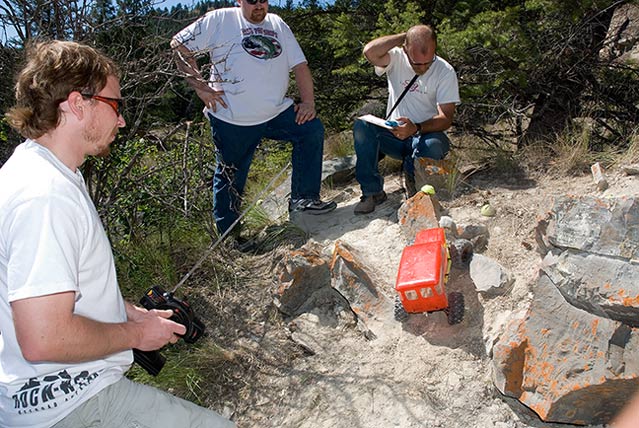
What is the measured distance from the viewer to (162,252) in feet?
13.6

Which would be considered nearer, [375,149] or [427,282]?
[427,282]

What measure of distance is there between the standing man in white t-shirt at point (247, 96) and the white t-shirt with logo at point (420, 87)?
29.4 inches

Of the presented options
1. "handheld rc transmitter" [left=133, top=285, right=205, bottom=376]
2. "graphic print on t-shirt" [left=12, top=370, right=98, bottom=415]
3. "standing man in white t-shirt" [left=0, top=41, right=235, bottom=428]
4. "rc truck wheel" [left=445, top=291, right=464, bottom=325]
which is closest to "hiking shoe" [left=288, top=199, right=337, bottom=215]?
"rc truck wheel" [left=445, top=291, right=464, bottom=325]

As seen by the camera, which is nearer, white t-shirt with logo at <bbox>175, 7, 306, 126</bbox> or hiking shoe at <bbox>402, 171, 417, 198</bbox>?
white t-shirt with logo at <bbox>175, 7, 306, 126</bbox>

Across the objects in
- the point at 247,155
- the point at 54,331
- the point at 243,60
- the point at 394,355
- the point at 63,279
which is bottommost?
the point at 394,355

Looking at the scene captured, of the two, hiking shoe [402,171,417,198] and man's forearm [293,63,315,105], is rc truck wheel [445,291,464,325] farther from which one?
man's forearm [293,63,315,105]

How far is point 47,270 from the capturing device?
154 centimetres

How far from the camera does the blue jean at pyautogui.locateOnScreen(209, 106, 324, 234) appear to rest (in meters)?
4.34

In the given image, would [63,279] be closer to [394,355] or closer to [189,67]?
[394,355]

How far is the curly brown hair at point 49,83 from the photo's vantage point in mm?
1775

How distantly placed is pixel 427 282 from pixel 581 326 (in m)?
0.74

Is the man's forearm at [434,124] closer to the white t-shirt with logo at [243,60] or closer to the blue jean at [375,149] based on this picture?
the blue jean at [375,149]

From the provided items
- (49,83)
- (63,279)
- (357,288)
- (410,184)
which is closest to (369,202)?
(410,184)

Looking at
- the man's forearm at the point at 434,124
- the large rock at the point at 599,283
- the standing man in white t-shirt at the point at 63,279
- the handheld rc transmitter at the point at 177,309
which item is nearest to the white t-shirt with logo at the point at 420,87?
the man's forearm at the point at 434,124
